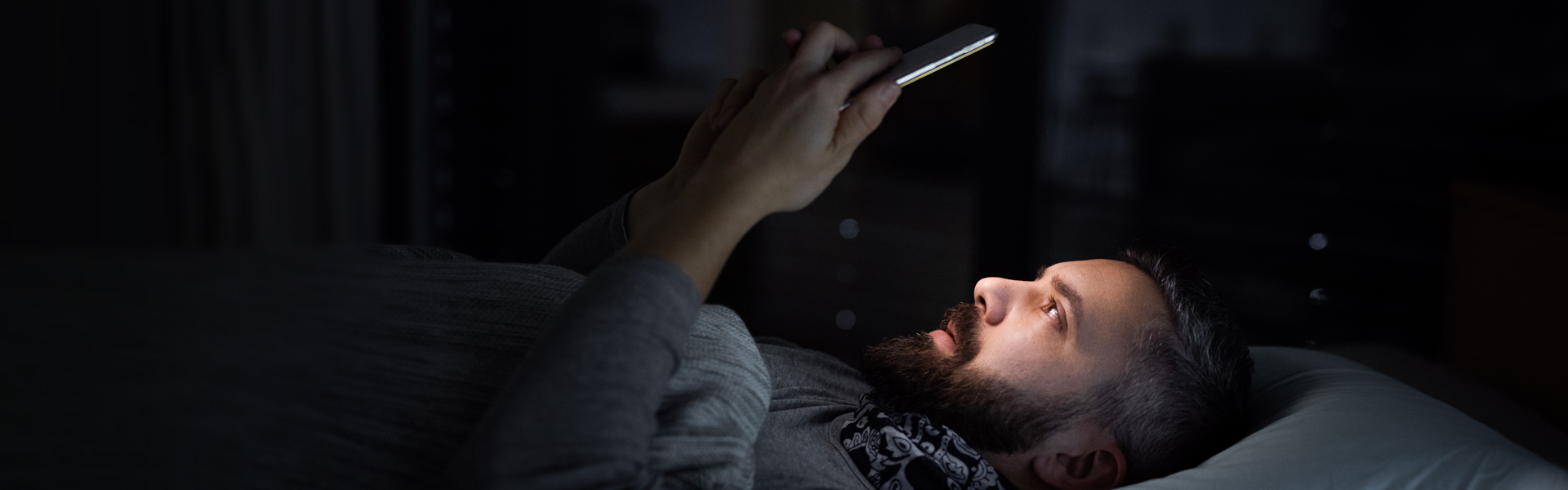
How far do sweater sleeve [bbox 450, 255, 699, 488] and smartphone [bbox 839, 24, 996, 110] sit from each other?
0.70ft

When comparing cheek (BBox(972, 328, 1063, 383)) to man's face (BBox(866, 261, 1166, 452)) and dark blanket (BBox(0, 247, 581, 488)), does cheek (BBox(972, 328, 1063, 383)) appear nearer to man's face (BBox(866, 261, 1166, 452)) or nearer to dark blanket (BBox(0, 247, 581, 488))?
man's face (BBox(866, 261, 1166, 452))

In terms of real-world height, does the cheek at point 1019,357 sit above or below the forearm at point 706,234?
below

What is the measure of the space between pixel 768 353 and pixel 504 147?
164 centimetres

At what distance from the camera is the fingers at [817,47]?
2.24ft

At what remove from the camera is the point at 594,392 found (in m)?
0.59

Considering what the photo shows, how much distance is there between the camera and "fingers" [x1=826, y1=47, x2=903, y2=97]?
0.64 m

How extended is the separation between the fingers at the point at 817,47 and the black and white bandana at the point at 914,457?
1.28ft

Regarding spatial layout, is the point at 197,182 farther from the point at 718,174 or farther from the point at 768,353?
the point at 768,353

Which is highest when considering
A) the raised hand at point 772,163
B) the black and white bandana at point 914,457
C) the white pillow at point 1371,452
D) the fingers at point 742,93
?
the fingers at point 742,93

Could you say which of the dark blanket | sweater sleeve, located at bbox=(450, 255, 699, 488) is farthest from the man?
the dark blanket

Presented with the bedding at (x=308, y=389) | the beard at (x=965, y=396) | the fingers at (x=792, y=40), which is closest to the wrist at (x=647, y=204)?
the bedding at (x=308, y=389)

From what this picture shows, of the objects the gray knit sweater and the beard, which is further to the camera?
the beard

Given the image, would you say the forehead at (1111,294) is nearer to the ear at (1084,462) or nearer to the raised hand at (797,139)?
the ear at (1084,462)


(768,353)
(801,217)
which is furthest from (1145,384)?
(801,217)
